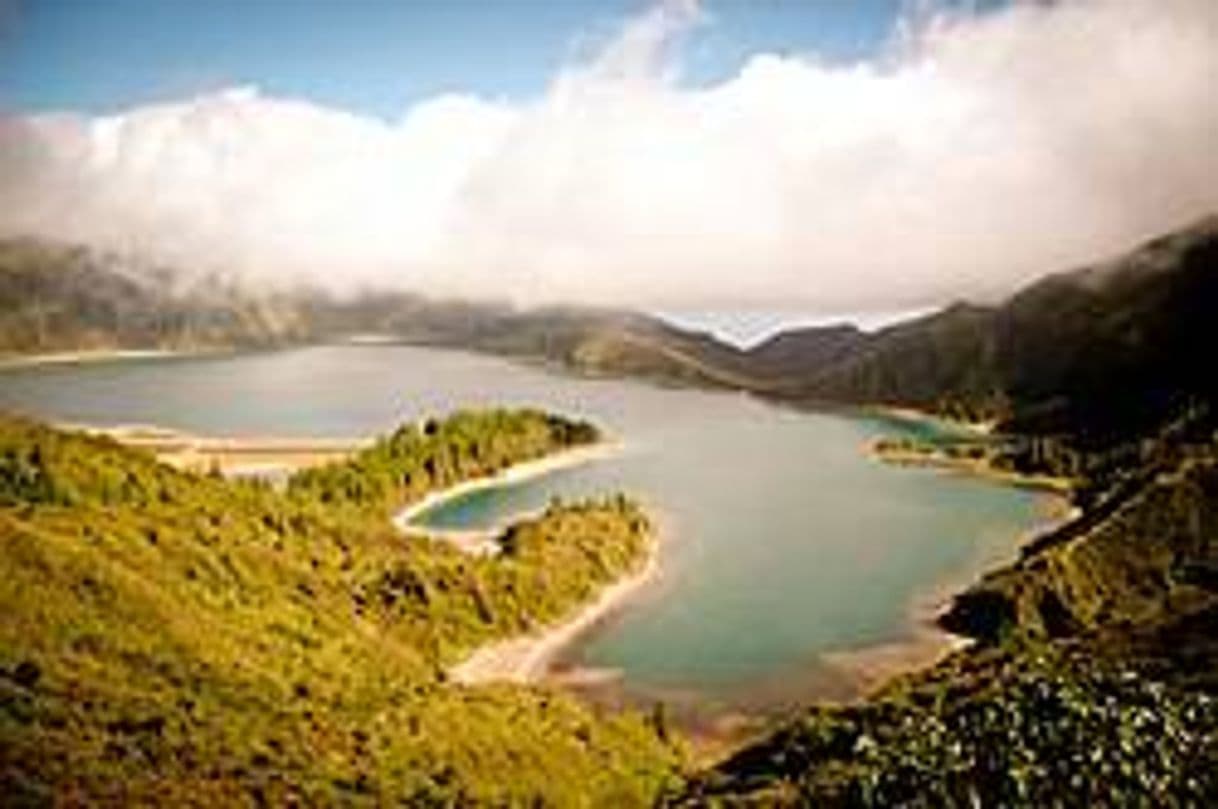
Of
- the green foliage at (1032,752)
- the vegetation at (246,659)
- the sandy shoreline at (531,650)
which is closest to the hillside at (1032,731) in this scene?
the green foliage at (1032,752)

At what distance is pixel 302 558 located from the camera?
133625 millimetres

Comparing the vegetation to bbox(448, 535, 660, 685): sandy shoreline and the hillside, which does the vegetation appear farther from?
the hillside

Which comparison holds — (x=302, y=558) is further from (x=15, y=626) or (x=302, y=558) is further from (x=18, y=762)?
(x=18, y=762)

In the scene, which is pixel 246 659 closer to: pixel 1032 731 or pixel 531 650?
pixel 531 650

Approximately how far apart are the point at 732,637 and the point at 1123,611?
1542 inches

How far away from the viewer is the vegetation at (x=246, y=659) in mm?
72938

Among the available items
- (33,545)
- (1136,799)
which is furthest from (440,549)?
(1136,799)

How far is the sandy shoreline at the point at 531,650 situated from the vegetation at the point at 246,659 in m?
1.76

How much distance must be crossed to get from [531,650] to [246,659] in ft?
144

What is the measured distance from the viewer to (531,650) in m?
137

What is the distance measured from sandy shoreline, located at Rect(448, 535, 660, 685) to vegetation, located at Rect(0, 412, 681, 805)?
176 centimetres

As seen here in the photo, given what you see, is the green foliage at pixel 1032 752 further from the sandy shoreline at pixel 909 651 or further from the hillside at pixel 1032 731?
the sandy shoreline at pixel 909 651

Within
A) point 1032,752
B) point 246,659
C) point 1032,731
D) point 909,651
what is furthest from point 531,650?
point 1032,752

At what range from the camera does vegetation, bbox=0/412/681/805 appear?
72938 millimetres
